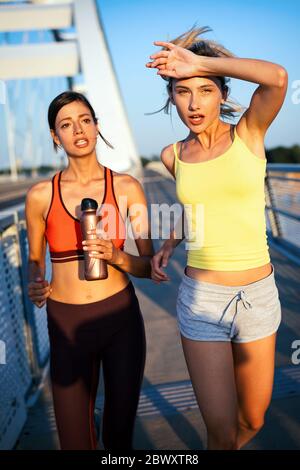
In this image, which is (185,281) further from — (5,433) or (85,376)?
(5,433)

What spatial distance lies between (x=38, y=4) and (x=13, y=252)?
18.4 meters

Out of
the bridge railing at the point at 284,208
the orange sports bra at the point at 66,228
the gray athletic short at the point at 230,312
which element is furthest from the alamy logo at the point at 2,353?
the bridge railing at the point at 284,208

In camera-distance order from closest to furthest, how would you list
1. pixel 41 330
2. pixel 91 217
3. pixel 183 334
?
pixel 91 217
pixel 183 334
pixel 41 330

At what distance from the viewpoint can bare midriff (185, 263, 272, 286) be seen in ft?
6.57

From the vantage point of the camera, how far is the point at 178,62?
1908mm

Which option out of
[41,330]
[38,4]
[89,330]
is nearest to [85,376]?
[89,330]

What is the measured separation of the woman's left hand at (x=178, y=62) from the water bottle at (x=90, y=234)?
23.4 inches

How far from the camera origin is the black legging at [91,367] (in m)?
2.06

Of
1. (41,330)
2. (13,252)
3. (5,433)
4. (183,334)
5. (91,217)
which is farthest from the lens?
(41,330)

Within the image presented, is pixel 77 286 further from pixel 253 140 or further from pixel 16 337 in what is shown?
pixel 16 337

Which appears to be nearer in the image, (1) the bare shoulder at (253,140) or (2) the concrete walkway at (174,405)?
(1) the bare shoulder at (253,140)

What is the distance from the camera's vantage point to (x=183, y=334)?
2062 mm

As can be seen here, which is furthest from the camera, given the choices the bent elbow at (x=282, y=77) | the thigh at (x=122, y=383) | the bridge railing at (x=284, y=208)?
the bridge railing at (x=284, y=208)

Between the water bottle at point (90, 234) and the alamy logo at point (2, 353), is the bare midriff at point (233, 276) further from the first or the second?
the alamy logo at point (2, 353)
